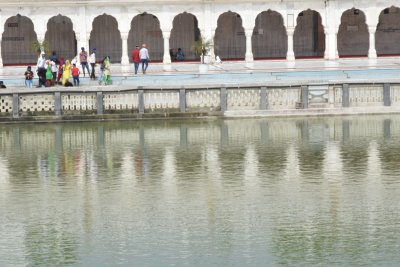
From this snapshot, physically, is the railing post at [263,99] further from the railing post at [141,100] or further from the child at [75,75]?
the child at [75,75]

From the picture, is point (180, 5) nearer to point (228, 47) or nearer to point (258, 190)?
point (228, 47)

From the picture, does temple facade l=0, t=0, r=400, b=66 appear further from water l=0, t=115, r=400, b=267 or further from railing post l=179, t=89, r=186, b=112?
water l=0, t=115, r=400, b=267

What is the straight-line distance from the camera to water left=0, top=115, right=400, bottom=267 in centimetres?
2020

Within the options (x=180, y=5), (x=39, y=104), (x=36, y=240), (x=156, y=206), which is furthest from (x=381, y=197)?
(x=180, y=5)

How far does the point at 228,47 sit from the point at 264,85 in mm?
17375

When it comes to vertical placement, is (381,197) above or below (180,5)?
below

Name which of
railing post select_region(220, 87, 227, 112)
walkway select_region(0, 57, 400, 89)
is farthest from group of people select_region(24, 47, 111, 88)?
railing post select_region(220, 87, 227, 112)

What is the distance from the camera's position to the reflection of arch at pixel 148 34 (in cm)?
5553

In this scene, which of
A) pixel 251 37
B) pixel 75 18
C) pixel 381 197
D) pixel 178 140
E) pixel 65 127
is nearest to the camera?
pixel 381 197

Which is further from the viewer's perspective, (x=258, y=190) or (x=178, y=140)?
(x=178, y=140)

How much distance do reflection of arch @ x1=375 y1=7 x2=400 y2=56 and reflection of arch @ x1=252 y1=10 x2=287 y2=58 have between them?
13.2 ft

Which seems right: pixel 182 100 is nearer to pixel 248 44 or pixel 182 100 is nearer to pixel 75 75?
pixel 75 75

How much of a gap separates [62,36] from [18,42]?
6.09 feet

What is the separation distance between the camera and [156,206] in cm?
2395
